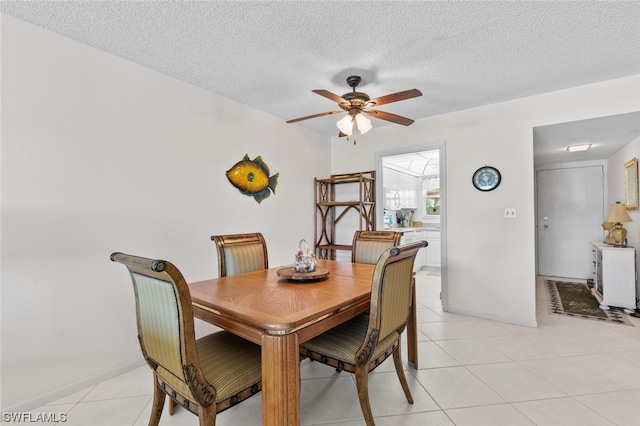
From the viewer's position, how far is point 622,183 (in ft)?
13.2

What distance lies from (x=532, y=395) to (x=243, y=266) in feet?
7.09

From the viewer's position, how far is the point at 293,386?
1.15 m

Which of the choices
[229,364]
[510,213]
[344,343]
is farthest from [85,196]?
[510,213]

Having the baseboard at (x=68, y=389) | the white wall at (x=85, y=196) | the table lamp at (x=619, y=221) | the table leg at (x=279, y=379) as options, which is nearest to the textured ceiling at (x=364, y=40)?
the white wall at (x=85, y=196)

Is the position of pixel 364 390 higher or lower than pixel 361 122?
lower

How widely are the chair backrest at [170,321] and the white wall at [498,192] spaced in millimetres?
2838

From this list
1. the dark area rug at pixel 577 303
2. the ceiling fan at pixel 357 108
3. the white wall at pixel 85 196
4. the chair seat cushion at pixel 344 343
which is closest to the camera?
the chair seat cushion at pixel 344 343

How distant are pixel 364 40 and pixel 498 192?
2.24 m

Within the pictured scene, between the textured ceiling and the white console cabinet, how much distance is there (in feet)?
6.73

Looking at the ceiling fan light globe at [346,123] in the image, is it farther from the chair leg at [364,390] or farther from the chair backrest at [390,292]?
the chair leg at [364,390]

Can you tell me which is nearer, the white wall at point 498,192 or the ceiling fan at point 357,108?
the ceiling fan at point 357,108

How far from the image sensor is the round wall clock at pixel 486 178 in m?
3.17

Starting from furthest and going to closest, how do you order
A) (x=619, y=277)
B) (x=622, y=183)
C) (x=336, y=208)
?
(x=336, y=208) → (x=622, y=183) → (x=619, y=277)

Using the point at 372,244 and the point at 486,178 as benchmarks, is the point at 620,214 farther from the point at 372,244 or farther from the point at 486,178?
the point at 372,244
